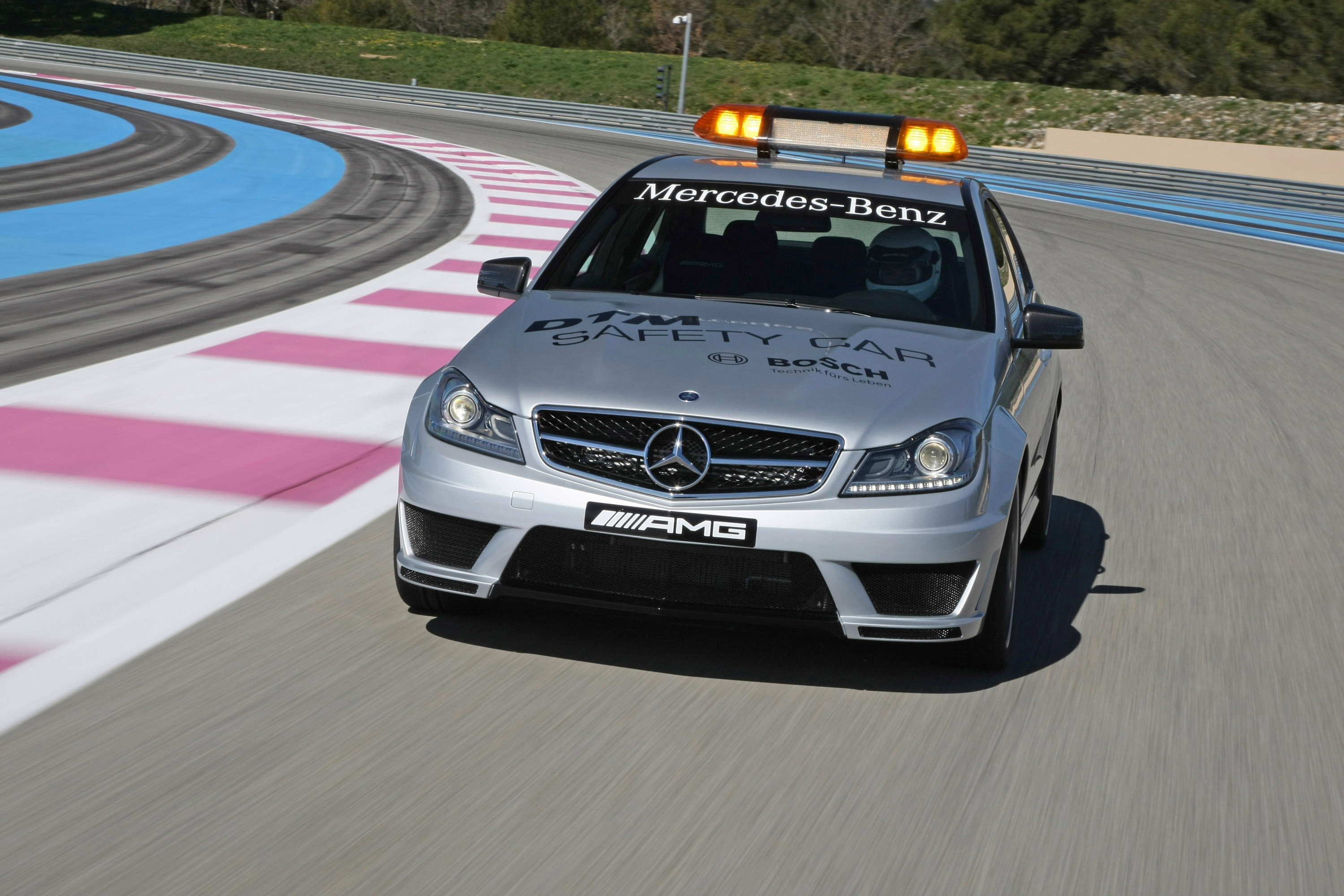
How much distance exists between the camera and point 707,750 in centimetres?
398

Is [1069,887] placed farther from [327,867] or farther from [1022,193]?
[1022,193]

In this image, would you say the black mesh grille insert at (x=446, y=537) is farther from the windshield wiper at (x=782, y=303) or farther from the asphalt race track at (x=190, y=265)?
the asphalt race track at (x=190, y=265)

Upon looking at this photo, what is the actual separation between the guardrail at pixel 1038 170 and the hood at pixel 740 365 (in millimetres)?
22028

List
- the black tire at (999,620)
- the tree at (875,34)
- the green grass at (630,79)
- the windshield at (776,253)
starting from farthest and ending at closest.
→ the tree at (875,34) → the green grass at (630,79) → the windshield at (776,253) → the black tire at (999,620)

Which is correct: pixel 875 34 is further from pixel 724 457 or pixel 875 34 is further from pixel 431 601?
pixel 724 457

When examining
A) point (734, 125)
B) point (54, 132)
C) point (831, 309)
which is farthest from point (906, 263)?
point (54, 132)

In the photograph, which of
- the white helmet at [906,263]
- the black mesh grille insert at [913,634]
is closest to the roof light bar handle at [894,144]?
the white helmet at [906,263]

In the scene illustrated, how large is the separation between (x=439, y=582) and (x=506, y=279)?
149 centimetres

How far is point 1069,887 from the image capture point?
10.8 ft

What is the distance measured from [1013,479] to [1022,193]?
2701 centimetres

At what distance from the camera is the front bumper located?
13.9ft

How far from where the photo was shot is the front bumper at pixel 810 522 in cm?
424

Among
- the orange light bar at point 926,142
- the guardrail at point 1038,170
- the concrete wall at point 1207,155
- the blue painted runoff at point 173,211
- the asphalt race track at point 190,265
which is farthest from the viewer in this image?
the concrete wall at point 1207,155

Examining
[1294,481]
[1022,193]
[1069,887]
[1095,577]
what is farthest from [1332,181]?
[1069,887]
